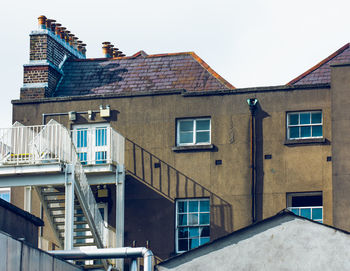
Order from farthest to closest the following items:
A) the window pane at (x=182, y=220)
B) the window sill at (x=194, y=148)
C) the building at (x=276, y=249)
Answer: the window sill at (x=194, y=148), the window pane at (x=182, y=220), the building at (x=276, y=249)

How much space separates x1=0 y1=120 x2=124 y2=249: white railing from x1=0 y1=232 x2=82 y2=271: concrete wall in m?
6.83

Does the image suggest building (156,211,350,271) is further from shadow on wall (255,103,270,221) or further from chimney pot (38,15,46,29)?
chimney pot (38,15,46,29)

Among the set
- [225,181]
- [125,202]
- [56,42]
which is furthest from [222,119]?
[56,42]

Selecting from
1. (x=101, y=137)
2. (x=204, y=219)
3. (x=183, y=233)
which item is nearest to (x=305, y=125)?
(x=204, y=219)

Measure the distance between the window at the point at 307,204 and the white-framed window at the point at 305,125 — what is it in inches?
76.2

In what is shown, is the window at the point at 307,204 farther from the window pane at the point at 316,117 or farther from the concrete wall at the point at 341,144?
the window pane at the point at 316,117

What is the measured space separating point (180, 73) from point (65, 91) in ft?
13.9

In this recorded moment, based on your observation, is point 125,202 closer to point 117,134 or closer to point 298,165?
point 117,134

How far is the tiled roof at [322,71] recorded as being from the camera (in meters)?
35.7

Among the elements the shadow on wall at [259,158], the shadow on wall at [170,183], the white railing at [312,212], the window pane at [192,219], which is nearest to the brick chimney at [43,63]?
the shadow on wall at [170,183]

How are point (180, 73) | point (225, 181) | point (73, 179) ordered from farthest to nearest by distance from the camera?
point (180, 73) < point (225, 181) < point (73, 179)

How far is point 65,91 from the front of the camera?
3806 cm

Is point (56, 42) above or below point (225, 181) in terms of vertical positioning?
above

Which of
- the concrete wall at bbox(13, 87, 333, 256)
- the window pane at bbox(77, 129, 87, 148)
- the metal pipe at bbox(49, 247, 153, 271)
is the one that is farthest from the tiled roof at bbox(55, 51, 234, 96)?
the metal pipe at bbox(49, 247, 153, 271)
